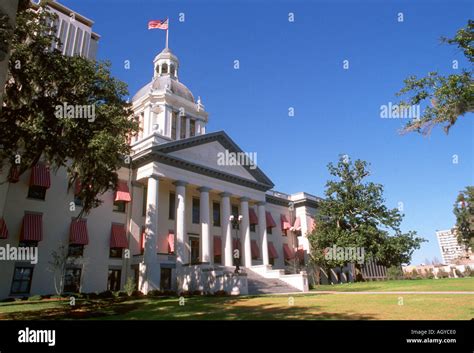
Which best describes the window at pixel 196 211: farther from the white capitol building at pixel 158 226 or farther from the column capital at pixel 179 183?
the column capital at pixel 179 183

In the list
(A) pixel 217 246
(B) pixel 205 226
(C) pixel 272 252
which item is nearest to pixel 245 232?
(A) pixel 217 246

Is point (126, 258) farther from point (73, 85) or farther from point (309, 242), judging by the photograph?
point (309, 242)

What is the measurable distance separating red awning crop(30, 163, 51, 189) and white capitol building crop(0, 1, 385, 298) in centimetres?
7

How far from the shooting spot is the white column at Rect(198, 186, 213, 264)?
31.6m

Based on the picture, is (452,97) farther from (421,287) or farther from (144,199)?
(144,199)

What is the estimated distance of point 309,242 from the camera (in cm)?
4462

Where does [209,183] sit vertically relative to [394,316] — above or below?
above

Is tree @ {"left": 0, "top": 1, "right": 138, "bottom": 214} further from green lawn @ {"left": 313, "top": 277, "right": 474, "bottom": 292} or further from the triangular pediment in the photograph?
green lawn @ {"left": 313, "top": 277, "right": 474, "bottom": 292}

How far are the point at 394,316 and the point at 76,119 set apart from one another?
668 inches

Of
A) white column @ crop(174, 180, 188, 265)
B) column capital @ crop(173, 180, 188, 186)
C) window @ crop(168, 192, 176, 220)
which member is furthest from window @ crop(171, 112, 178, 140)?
white column @ crop(174, 180, 188, 265)

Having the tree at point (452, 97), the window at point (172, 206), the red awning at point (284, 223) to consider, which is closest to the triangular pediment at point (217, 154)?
the window at point (172, 206)

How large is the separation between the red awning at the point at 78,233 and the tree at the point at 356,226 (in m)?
26.4

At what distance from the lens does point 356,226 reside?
4109cm
